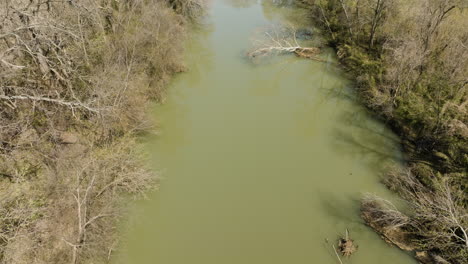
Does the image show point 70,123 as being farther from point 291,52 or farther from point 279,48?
point 291,52

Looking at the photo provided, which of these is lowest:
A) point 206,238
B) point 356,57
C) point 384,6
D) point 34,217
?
point 206,238

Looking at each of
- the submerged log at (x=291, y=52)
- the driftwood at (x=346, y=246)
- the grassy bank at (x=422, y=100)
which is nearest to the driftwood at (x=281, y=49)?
the submerged log at (x=291, y=52)

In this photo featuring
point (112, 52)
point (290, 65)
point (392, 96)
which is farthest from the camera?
point (290, 65)

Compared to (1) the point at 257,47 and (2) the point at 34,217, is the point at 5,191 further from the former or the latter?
(1) the point at 257,47

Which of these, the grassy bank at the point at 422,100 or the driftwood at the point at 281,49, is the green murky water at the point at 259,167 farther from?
the driftwood at the point at 281,49

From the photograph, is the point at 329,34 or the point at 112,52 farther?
the point at 329,34

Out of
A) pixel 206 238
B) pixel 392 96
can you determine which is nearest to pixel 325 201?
pixel 206 238

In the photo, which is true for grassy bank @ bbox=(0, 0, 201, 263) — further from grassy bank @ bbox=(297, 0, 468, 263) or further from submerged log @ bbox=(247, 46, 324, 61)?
grassy bank @ bbox=(297, 0, 468, 263)

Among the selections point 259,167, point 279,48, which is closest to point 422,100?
point 259,167
